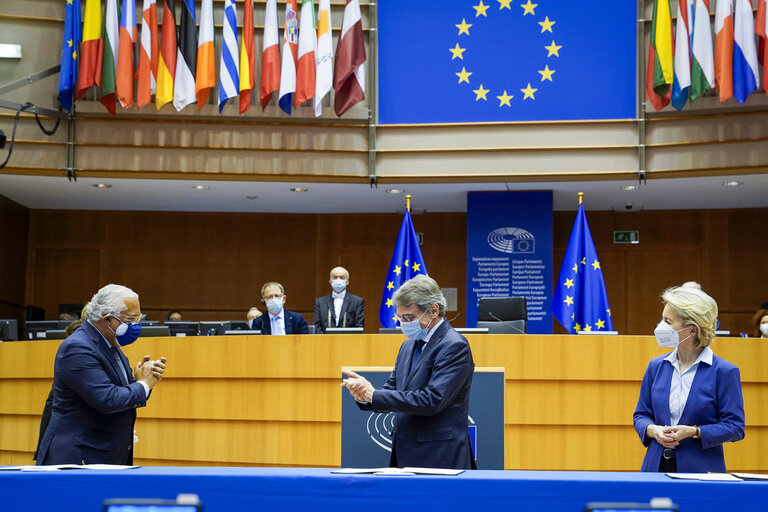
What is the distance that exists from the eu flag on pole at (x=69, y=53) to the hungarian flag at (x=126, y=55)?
491mm

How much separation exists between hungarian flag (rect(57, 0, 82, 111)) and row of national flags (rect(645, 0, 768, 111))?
6.64 meters

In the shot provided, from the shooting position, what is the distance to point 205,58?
10.6 m

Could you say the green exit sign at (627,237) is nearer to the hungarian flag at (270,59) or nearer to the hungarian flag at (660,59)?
the hungarian flag at (660,59)

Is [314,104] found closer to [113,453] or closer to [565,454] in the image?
[565,454]

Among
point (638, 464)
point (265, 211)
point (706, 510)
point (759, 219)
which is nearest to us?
point (706, 510)

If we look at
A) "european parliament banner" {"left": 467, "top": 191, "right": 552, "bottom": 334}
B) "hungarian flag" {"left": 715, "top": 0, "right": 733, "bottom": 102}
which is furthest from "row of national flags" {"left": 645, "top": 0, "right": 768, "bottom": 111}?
"european parliament banner" {"left": 467, "top": 191, "right": 552, "bottom": 334}

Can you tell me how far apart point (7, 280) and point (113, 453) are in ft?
30.5

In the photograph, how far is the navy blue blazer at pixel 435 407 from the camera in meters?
3.96

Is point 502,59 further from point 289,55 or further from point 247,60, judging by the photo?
point 247,60

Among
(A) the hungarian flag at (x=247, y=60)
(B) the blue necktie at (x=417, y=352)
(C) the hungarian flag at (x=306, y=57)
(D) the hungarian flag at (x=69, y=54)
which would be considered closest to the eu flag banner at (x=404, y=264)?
(C) the hungarian flag at (x=306, y=57)

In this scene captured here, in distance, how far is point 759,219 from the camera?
12523mm

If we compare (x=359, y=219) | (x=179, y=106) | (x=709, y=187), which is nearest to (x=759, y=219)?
(x=709, y=187)

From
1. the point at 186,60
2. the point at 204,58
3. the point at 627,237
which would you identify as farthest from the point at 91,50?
the point at 627,237

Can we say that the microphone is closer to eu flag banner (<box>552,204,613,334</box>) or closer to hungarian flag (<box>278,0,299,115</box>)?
eu flag banner (<box>552,204,613,334</box>)
